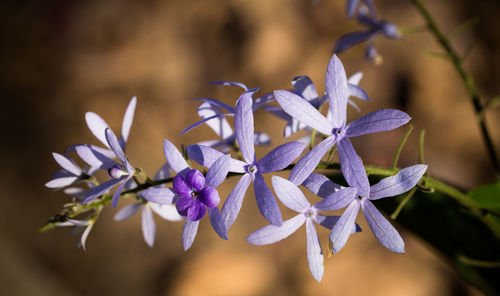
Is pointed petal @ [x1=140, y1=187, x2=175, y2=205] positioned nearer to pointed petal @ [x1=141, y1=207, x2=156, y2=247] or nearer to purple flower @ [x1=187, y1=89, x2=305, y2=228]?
purple flower @ [x1=187, y1=89, x2=305, y2=228]

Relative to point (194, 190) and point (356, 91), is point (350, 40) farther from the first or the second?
point (194, 190)

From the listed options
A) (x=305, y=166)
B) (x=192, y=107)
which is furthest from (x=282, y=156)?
(x=192, y=107)

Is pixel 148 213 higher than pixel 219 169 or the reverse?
the reverse

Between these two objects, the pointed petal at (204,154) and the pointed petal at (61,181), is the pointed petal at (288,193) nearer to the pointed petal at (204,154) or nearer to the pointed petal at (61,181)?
the pointed petal at (204,154)

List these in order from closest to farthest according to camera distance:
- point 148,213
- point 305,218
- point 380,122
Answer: point 380,122, point 305,218, point 148,213

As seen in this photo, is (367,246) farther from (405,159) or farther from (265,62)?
A: (265,62)
